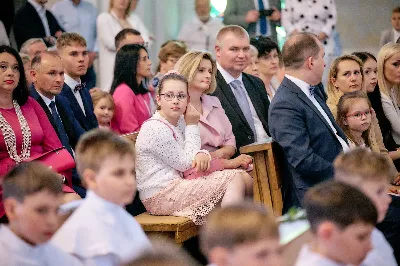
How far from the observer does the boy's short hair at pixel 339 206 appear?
2871mm

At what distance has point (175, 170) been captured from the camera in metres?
4.86

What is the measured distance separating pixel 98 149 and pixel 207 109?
2147 millimetres

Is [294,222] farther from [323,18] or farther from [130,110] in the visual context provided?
[323,18]

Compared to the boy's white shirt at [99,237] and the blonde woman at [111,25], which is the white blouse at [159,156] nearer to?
the boy's white shirt at [99,237]

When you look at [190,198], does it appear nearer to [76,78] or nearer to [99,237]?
[76,78]

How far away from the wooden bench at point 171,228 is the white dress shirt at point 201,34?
4459 millimetres

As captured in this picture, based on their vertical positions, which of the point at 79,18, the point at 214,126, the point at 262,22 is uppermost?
the point at 79,18

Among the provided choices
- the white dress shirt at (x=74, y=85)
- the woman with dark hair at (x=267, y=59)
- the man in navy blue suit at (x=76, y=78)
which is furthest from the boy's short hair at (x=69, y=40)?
the woman with dark hair at (x=267, y=59)

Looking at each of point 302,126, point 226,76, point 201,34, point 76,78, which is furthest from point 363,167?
point 201,34

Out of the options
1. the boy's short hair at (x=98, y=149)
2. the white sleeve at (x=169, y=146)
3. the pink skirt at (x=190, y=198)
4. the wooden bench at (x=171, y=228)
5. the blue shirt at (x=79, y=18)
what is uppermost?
the blue shirt at (x=79, y=18)

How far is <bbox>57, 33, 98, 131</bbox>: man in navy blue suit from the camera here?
18.0 ft

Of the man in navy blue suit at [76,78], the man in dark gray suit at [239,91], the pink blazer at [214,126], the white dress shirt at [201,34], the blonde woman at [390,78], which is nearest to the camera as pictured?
the pink blazer at [214,126]

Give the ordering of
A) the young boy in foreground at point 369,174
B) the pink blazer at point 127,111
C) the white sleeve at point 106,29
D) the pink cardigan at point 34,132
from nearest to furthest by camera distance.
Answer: the young boy in foreground at point 369,174
the pink cardigan at point 34,132
the pink blazer at point 127,111
the white sleeve at point 106,29

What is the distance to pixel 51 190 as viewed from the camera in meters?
2.96
